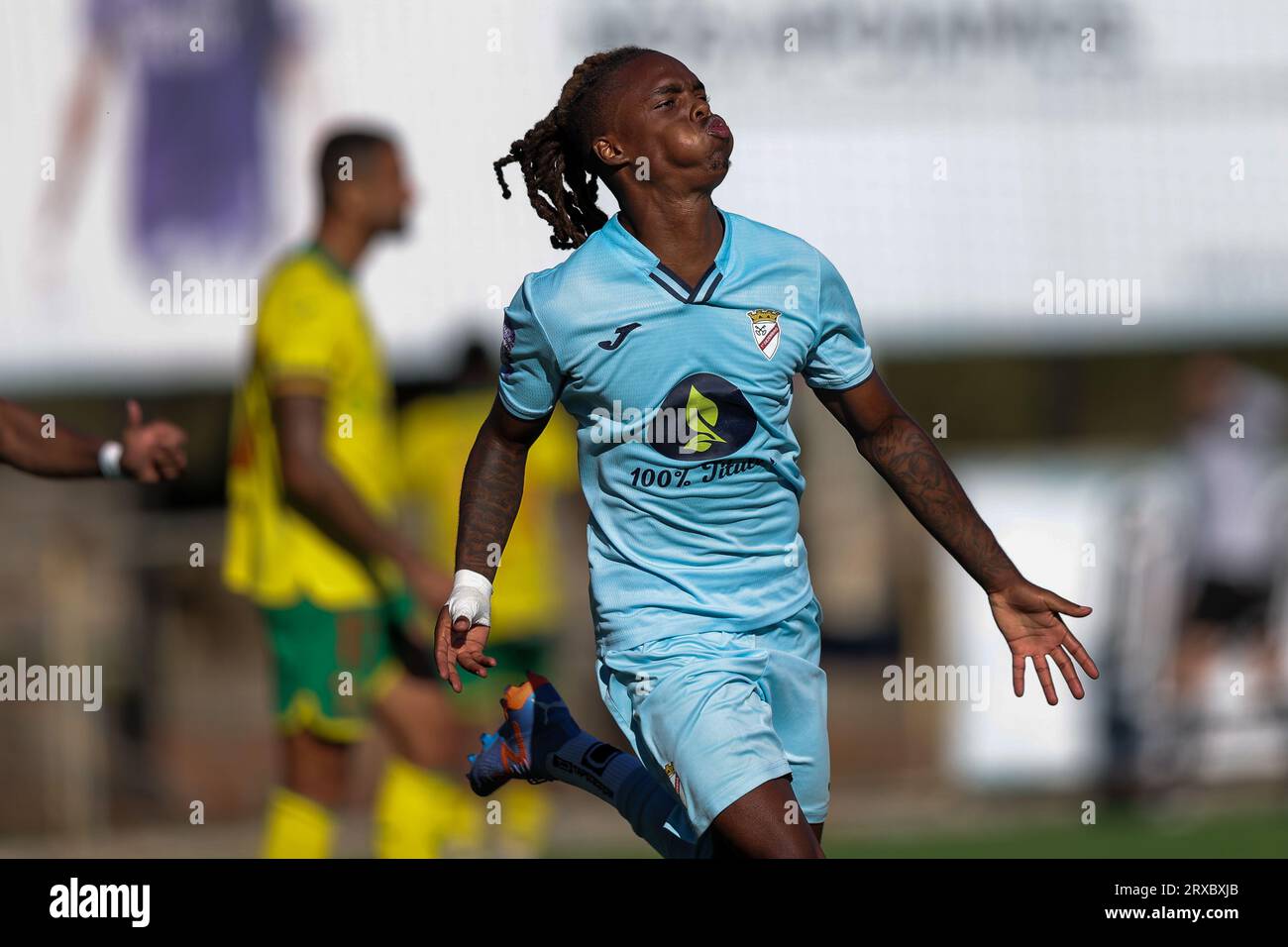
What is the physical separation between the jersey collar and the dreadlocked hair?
0.26m

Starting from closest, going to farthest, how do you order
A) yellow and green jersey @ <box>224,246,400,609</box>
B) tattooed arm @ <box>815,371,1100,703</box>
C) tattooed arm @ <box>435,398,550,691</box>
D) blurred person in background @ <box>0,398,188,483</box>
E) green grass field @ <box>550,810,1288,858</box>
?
tattooed arm @ <box>815,371,1100,703</box>
tattooed arm @ <box>435,398,550,691</box>
blurred person in background @ <box>0,398,188,483</box>
yellow and green jersey @ <box>224,246,400,609</box>
green grass field @ <box>550,810,1288,858</box>

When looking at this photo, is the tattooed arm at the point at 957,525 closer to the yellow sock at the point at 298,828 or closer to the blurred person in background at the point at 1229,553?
the yellow sock at the point at 298,828

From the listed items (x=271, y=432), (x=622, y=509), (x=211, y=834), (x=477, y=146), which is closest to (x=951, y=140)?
(x=477, y=146)

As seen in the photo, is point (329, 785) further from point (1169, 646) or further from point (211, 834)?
point (1169, 646)

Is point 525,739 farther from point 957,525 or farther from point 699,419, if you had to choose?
point 957,525

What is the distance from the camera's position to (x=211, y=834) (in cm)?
1135

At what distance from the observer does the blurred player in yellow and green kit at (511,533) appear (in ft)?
29.2

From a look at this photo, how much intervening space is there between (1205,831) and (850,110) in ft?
20.2

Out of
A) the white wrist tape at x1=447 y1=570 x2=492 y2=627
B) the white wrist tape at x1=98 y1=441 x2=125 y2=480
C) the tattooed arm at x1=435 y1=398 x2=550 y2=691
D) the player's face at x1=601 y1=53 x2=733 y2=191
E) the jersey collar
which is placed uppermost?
the player's face at x1=601 y1=53 x2=733 y2=191

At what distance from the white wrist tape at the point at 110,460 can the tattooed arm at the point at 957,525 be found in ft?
7.09

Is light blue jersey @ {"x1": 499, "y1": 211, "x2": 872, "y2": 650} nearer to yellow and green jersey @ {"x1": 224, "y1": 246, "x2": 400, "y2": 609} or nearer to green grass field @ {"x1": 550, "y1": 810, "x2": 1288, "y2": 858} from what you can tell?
yellow and green jersey @ {"x1": 224, "y1": 246, "x2": 400, "y2": 609}

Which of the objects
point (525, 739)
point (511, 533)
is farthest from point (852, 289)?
point (525, 739)

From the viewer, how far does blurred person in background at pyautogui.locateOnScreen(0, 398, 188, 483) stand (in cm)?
562

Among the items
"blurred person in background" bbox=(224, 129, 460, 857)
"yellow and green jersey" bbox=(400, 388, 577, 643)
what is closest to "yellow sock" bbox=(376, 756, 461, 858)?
"blurred person in background" bbox=(224, 129, 460, 857)
